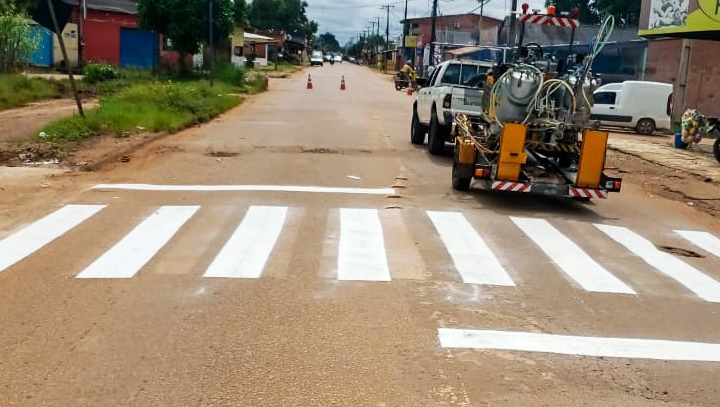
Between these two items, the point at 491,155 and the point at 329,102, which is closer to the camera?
the point at 491,155

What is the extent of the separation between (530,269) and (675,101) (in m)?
23.7

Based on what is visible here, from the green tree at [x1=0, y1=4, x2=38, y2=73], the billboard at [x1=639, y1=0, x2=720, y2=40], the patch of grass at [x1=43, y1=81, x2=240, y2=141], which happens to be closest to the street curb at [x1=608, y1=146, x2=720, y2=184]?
the billboard at [x1=639, y1=0, x2=720, y2=40]

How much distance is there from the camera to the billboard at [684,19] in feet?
72.4

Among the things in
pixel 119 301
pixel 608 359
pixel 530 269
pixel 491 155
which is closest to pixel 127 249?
pixel 119 301

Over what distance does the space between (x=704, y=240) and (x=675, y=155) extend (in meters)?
9.73

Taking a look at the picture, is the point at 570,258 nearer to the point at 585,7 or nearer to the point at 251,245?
the point at 251,245

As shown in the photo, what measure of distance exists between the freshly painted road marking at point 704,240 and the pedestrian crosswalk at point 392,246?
2cm

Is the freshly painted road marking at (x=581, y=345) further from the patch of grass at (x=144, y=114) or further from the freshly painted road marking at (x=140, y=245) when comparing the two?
the patch of grass at (x=144, y=114)

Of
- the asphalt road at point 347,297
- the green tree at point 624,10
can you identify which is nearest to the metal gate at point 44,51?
the asphalt road at point 347,297

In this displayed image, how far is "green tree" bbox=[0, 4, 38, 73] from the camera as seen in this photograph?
1150 inches

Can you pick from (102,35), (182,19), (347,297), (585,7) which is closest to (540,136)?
(347,297)

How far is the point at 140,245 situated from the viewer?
8125 millimetres

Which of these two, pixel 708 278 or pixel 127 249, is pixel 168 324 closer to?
pixel 127 249

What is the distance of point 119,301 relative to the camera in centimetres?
621
